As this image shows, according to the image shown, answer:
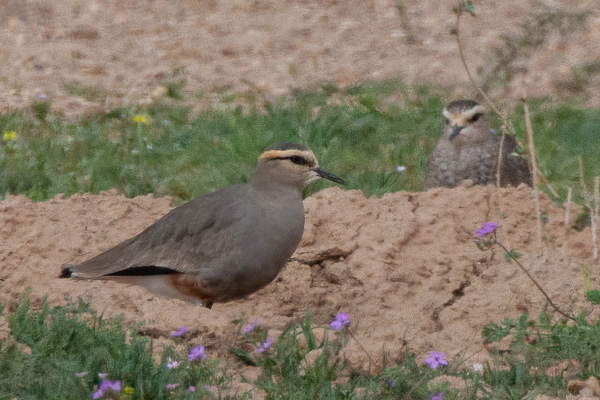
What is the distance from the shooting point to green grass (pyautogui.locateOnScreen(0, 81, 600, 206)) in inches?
324

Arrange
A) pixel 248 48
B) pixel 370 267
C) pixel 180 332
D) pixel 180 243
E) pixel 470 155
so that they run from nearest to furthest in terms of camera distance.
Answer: pixel 180 332, pixel 180 243, pixel 370 267, pixel 470 155, pixel 248 48

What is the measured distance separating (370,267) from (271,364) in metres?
1.47

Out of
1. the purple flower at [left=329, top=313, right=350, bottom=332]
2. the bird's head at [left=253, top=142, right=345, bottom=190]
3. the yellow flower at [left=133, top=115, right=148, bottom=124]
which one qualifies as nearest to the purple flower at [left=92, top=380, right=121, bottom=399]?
the purple flower at [left=329, top=313, right=350, bottom=332]

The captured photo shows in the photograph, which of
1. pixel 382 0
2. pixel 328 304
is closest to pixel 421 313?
pixel 328 304

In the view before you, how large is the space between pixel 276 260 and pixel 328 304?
24.7 inches

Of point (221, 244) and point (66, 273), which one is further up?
point (221, 244)

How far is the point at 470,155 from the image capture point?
8344 mm

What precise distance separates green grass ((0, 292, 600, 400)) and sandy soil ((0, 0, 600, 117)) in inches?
206

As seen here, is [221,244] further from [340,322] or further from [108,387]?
[108,387]

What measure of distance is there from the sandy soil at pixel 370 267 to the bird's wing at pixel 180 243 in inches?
5.6

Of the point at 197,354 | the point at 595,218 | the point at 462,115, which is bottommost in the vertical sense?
the point at 462,115

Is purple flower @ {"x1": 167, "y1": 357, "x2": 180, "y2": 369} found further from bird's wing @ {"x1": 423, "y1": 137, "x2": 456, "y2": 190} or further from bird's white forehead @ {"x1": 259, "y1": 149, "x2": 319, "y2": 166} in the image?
bird's wing @ {"x1": 423, "y1": 137, "x2": 456, "y2": 190}

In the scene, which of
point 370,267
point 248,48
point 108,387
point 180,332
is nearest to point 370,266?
point 370,267

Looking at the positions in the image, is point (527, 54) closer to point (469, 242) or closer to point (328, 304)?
point (469, 242)
